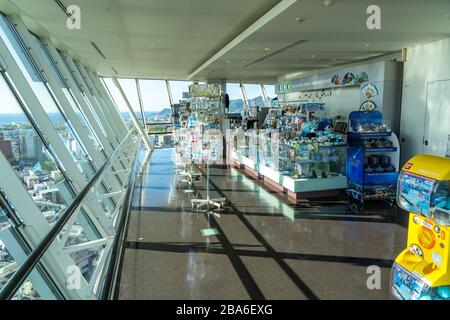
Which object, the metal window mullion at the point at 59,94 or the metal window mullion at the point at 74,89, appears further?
the metal window mullion at the point at 74,89

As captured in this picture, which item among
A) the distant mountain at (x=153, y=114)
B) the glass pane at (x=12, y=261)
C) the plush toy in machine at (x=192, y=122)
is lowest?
the glass pane at (x=12, y=261)

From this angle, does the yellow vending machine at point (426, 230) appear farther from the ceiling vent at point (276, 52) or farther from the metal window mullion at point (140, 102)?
the metal window mullion at point (140, 102)

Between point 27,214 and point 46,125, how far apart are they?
1.88 meters

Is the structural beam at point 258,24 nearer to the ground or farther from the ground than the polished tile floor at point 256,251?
farther from the ground

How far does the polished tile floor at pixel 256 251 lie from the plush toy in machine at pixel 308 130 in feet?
5.24

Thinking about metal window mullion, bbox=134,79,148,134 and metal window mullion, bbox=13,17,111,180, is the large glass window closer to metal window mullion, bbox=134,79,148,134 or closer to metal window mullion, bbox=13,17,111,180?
metal window mullion, bbox=134,79,148,134

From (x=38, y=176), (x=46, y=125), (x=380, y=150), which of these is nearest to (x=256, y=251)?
(x=38, y=176)

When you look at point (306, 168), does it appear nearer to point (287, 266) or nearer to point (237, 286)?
point (287, 266)

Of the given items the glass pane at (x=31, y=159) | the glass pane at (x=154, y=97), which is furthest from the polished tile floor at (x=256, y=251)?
the glass pane at (x=154, y=97)

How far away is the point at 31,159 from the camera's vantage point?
377 centimetres

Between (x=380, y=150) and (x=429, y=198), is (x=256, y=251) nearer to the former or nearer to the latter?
(x=429, y=198)

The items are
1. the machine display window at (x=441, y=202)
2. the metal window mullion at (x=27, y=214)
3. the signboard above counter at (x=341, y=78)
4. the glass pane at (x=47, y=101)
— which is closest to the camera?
the machine display window at (x=441, y=202)

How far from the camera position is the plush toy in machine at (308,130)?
6668 millimetres

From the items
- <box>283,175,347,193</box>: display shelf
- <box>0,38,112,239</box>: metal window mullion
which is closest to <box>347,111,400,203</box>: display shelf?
<box>283,175,347,193</box>: display shelf
